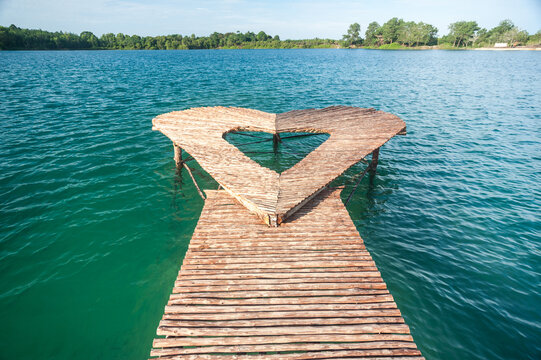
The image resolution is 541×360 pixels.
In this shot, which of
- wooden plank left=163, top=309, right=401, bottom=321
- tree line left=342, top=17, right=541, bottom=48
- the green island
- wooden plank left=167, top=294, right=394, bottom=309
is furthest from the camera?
tree line left=342, top=17, right=541, bottom=48

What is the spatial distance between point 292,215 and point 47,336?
26.6ft

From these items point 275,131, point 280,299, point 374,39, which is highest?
point 374,39

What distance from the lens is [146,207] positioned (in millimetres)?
12641

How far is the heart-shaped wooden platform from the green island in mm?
151879

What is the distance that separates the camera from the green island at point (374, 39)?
125 m

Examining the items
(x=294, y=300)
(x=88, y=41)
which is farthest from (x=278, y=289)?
(x=88, y=41)

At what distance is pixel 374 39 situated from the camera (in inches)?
7407

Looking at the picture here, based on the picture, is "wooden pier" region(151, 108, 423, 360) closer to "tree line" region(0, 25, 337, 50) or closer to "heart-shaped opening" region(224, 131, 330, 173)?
"heart-shaped opening" region(224, 131, 330, 173)

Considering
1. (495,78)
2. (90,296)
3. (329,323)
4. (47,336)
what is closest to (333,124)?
(329,323)

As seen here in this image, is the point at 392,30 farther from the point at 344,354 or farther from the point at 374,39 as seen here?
the point at 344,354

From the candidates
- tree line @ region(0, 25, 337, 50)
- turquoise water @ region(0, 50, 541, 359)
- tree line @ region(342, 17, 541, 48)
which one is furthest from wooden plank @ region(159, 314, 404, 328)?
tree line @ region(342, 17, 541, 48)

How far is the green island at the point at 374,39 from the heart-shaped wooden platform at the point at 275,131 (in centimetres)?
15188

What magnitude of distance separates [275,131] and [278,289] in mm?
10585

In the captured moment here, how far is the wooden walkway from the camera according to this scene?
5.10 meters
